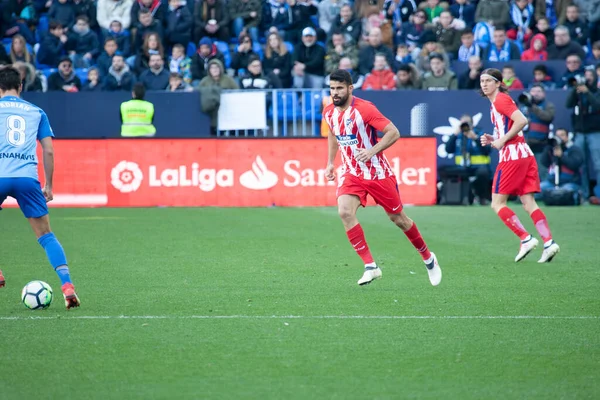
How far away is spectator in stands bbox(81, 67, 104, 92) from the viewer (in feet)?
69.6

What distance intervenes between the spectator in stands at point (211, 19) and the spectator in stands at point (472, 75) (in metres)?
5.54

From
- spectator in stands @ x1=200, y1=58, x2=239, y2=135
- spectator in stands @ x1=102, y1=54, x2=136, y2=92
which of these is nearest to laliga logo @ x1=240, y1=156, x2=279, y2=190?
spectator in stands @ x1=200, y1=58, x2=239, y2=135

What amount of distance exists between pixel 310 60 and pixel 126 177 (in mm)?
5254

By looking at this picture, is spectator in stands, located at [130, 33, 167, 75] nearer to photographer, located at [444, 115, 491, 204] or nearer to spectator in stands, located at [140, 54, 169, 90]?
spectator in stands, located at [140, 54, 169, 90]

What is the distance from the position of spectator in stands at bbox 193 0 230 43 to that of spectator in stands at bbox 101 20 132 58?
1373 millimetres

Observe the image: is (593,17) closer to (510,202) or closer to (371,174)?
(510,202)

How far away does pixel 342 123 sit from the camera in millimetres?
9445

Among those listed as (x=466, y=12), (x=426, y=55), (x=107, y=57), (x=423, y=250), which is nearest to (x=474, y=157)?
(x=426, y=55)

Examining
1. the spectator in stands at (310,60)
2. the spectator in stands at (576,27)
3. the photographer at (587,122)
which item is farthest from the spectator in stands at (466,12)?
the photographer at (587,122)

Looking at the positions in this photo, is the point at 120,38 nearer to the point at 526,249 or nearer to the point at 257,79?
the point at 257,79

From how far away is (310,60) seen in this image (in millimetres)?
21938

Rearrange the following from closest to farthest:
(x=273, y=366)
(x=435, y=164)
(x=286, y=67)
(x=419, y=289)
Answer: (x=273, y=366) < (x=419, y=289) < (x=435, y=164) < (x=286, y=67)

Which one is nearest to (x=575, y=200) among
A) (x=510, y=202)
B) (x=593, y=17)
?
(x=510, y=202)

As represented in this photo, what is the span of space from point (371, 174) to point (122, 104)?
10986 millimetres
